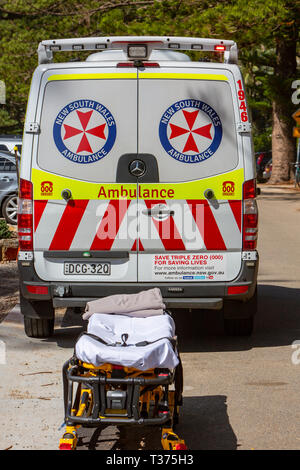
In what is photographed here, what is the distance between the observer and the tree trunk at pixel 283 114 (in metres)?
34.6

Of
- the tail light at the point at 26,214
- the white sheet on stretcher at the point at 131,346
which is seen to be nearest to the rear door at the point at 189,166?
the tail light at the point at 26,214

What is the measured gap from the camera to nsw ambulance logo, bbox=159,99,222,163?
7645 mm

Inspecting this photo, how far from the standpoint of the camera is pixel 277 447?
5.29 m

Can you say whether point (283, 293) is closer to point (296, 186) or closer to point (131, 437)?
point (131, 437)

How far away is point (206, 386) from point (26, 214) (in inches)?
86.4

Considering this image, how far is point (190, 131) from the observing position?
25.1 feet

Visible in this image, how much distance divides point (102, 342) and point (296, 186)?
29.6 metres

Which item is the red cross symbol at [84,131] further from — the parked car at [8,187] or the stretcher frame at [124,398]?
the parked car at [8,187]

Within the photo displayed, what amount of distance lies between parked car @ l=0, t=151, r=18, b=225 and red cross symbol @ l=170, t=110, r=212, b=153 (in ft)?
39.0

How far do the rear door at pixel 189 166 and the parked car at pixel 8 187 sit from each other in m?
11.8

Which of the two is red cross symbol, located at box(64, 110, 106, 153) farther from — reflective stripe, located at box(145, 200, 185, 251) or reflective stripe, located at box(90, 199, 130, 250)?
reflective stripe, located at box(145, 200, 185, 251)

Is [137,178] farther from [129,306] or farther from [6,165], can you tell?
[6,165]

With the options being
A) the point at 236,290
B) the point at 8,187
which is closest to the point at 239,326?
the point at 236,290

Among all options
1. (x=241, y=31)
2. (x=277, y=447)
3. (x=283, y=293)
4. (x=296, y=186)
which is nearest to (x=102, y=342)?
(x=277, y=447)
